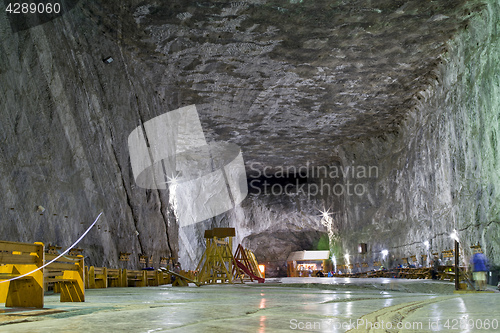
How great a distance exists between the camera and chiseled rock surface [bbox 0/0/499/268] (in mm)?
9414

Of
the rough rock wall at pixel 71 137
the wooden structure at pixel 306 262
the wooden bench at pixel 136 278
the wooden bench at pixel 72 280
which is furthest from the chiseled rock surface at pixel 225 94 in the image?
the wooden structure at pixel 306 262

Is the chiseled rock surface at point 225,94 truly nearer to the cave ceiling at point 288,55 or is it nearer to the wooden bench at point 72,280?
the cave ceiling at point 288,55

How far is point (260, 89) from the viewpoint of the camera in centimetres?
1673

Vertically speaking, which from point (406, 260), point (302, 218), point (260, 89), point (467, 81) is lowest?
point (406, 260)

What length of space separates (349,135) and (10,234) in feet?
57.1

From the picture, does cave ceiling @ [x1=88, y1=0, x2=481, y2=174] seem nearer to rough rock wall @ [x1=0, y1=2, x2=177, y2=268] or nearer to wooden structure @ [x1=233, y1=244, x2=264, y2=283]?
rough rock wall @ [x1=0, y1=2, x2=177, y2=268]

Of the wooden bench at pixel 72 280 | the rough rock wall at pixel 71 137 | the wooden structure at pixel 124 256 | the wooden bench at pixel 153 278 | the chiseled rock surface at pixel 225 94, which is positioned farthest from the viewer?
the wooden bench at pixel 153 278

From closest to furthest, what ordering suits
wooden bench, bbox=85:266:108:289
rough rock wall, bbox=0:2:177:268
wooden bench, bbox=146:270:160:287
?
rough rock wall, bbox=0:2:177:268, wooden bench, bbox=85:266:108:289, wooden bench, bbox=146:270:160:287

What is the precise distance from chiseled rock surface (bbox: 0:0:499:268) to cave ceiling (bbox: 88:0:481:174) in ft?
0.19

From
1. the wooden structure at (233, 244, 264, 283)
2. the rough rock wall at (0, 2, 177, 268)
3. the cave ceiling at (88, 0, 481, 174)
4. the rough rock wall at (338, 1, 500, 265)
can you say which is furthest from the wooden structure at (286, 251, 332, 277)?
the rough rock wall at (0, 2, 177, 268)

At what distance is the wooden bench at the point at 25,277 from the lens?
4.20 m

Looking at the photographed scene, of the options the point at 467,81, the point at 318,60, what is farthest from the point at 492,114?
the point at 318,60

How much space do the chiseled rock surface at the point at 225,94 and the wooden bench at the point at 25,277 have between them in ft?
12.9

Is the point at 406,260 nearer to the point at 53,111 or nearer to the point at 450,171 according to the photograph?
the point at 450,171
